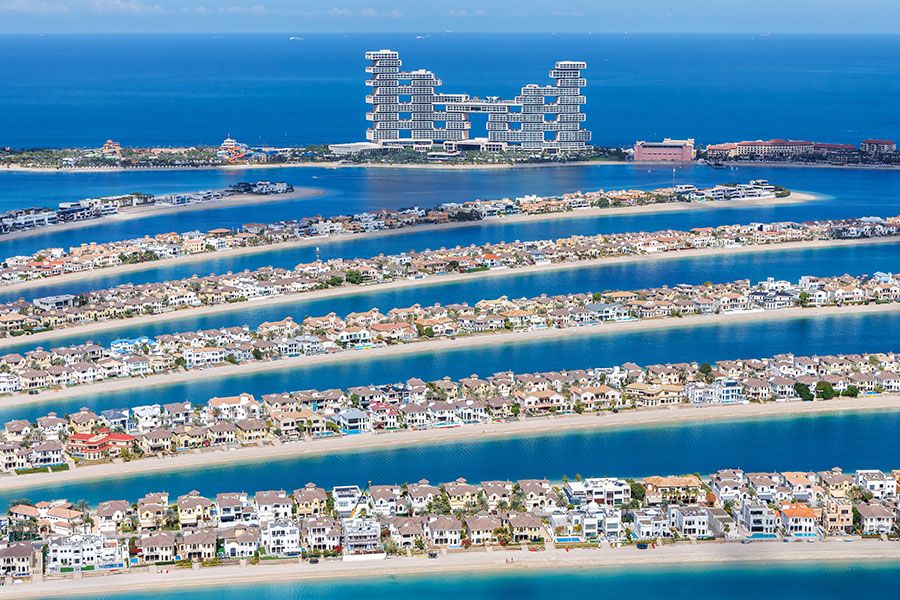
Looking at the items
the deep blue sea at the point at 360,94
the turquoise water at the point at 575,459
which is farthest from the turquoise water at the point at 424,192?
the turquoise water at the point at 575,459

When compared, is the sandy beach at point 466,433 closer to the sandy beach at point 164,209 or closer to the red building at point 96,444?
the red building at point 96,444

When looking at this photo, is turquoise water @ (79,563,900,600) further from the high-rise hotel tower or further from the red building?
the high-rise hotel tower

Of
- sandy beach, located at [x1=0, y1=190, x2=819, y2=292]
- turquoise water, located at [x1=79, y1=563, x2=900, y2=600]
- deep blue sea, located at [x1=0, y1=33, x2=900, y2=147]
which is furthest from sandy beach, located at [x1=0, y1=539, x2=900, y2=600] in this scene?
deep blue sea, located at [x1=0, y1=33, x2=900, y2=147]

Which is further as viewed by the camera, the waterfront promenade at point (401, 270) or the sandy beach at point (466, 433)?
the waterfront promenade at point (401, 270)

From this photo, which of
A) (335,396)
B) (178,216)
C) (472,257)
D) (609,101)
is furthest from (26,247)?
(609,101)

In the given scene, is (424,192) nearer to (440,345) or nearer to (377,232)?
(377,232)

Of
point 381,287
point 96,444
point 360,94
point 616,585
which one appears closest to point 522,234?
point 381,287
